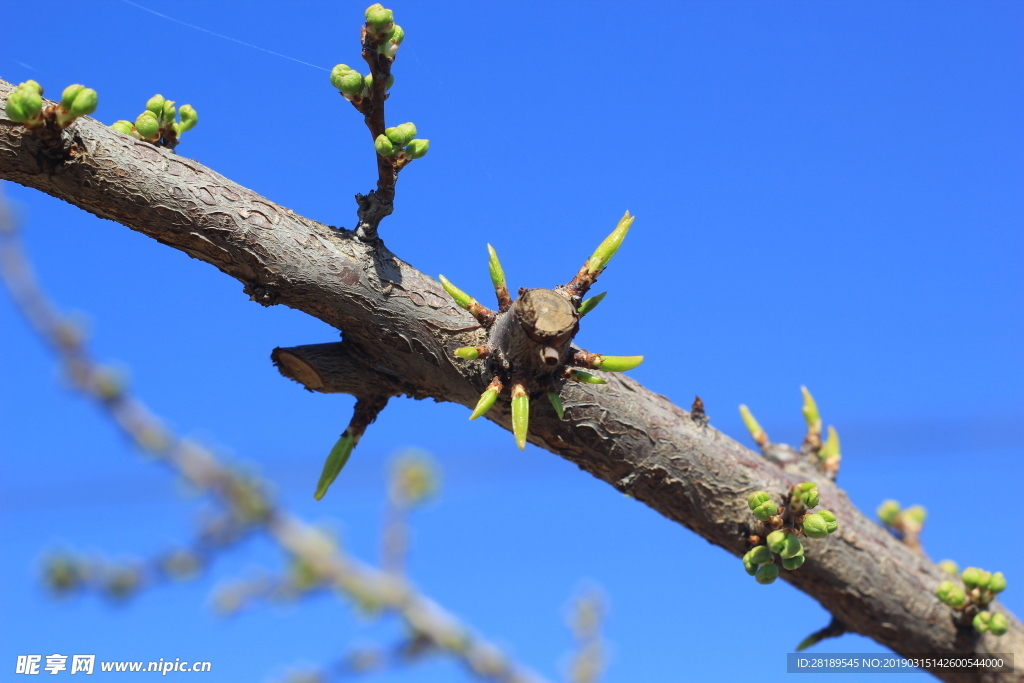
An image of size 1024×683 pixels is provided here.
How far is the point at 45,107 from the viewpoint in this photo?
6.17 ft

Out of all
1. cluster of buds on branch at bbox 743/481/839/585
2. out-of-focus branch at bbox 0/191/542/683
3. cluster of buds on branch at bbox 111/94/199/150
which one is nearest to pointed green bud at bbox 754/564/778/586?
cluster of buds on branch at bbox 743/481/839/585

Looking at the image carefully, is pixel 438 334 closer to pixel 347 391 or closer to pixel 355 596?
pixel 347 391

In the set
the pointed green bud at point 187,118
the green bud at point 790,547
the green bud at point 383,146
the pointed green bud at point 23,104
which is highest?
the pointed green bud at point 187,118

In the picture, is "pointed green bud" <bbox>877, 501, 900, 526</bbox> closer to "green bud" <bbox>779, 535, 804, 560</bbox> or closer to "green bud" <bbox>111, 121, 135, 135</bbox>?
"green bud" <bbox>779, 535, 804, 560</bbox>

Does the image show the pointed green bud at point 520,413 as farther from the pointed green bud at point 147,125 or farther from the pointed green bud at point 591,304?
the pointed green bud at point 147,125

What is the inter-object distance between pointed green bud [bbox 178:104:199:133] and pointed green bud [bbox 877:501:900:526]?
326 centimetres

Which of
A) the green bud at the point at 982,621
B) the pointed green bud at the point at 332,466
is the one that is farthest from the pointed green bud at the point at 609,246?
the green bud at the point at 982,621

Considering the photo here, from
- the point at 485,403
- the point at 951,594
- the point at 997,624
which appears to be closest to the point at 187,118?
the point at 485,403

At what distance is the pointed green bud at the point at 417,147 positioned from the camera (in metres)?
2.14

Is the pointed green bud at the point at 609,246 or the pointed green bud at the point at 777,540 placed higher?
the pointed green bud at the point at 609,246

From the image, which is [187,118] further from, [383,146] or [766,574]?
[766,574]

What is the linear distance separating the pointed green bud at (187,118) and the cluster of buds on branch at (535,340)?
91cm

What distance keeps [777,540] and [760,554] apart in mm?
91

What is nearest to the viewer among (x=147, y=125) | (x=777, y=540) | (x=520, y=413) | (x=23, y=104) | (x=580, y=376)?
(x=23, y=104)
